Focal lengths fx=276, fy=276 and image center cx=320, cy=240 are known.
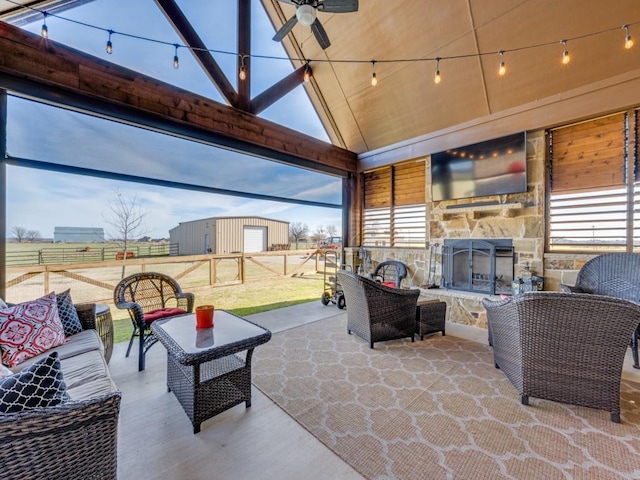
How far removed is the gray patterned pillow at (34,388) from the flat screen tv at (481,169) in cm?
515

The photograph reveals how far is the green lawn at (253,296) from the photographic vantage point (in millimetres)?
4921

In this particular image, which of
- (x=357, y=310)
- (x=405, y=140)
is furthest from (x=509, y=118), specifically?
(x=357, y=310)

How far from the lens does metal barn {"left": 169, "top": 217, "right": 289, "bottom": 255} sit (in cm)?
627

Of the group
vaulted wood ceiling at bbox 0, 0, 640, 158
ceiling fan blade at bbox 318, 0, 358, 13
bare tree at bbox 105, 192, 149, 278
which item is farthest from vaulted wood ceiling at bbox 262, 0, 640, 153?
bare tree at bbox 105, 192, 149, 278

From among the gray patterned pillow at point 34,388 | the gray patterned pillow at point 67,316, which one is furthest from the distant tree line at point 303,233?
the gray patterned pillow at point 34,388

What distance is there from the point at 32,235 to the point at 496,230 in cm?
636

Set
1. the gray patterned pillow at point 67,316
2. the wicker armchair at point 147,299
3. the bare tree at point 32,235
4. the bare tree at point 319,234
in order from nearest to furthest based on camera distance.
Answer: the gray patterned pillow at point 67,316 < the wicker armchair at point 147,299 < the bare tree at point 32,235 < the bare tree at point 319,234

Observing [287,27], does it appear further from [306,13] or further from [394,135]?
[394,135]

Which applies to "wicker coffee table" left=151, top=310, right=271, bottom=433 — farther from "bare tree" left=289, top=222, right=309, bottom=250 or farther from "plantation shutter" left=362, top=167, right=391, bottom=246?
"bare tree" left=289, top=222, right=309, bottom=250

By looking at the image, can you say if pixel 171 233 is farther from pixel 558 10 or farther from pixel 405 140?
pixel 558 10

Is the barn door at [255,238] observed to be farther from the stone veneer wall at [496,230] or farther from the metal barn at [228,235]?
the stone veneer wall at [496,230]

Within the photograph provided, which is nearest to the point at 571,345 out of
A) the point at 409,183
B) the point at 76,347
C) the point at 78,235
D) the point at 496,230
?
the point at 496,230

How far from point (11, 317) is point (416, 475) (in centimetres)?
315

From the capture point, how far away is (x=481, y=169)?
4.50 meters
